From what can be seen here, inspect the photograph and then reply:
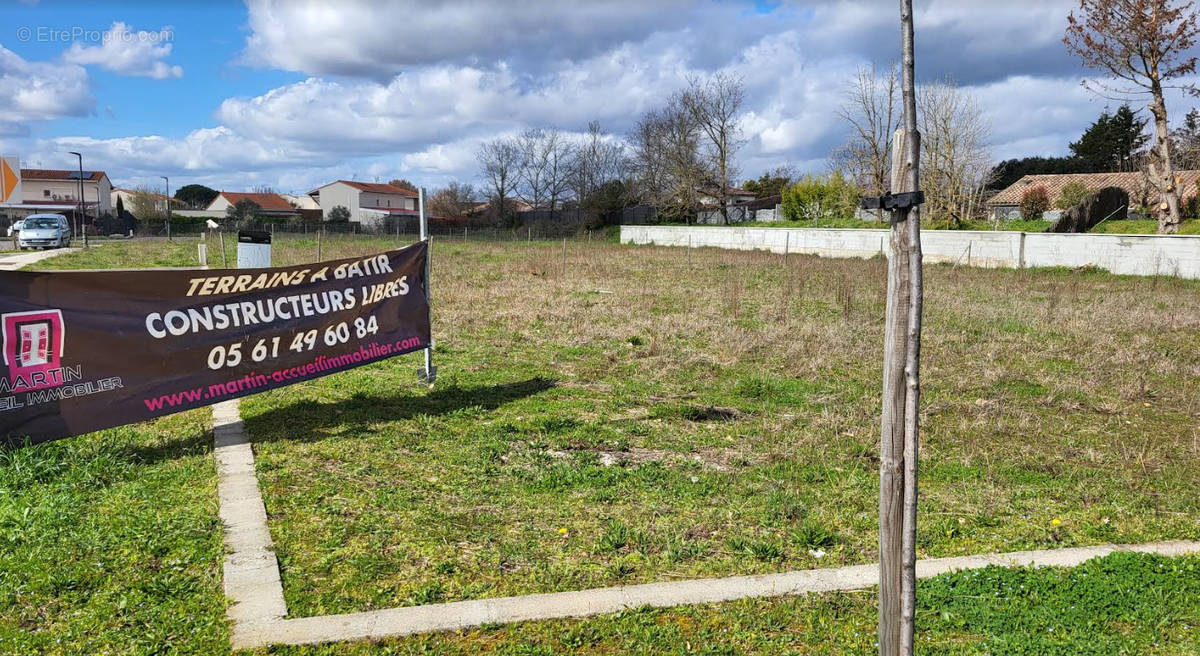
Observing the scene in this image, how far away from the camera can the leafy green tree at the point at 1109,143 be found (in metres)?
53.3

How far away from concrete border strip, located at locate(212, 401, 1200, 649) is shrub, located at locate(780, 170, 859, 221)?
40.8 meters

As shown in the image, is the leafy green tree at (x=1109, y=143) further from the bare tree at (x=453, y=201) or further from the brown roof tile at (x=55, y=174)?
the brown roof tile at (x=55, y=174)

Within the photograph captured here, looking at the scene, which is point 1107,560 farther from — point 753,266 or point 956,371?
point 753,266

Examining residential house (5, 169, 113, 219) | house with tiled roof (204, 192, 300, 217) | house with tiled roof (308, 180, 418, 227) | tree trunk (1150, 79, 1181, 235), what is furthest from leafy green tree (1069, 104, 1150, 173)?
residential house (5, 169, 113, 219)

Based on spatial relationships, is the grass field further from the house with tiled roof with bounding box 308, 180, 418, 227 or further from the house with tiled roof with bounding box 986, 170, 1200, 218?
the house with tiled roof with bounding box 308, 180, 418, 227

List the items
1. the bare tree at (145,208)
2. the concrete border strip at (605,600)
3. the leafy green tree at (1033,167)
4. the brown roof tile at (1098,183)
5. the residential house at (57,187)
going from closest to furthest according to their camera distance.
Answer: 1. the concrete border strip at (605,600)
2. the brown roof tile at (1098,183)
3. the leafy green tree at (1033,167)
4. the bare tree at (145,208)
5. the residential house at (57,187)

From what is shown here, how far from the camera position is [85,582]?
158 inches

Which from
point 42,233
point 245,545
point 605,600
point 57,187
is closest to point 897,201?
point 605,600

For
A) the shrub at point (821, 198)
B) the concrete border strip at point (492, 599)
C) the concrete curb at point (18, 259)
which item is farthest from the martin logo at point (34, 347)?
the shrub at point (821, 198)

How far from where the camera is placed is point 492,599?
3996 mm

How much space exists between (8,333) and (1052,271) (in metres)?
25.7

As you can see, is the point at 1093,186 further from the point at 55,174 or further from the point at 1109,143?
the point at 55,174

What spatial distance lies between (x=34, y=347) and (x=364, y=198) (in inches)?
3569

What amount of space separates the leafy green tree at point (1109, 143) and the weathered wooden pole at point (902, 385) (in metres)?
60.1
